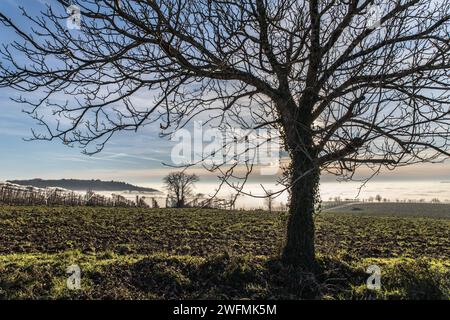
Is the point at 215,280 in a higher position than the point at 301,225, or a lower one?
lower

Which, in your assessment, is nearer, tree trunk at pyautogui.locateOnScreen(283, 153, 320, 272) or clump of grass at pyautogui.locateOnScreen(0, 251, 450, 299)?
clump of grass at pyautogui.locateOnScreen(0, 251, 450, 299)

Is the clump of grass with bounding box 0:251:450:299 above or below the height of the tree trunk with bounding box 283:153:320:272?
below

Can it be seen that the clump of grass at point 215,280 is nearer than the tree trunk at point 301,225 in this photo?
Yes

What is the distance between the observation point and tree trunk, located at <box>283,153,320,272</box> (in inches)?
353

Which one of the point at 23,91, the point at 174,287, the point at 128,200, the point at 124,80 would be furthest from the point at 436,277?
the point at 128,200

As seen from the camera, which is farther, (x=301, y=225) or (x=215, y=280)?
(x=301, y=225)

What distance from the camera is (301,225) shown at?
910 cm

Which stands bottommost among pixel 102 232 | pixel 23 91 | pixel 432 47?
pixel 102 232

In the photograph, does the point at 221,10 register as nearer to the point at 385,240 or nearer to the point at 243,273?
the point at 243,273

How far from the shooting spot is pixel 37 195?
5269cm

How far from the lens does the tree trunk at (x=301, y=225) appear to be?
8961 mm

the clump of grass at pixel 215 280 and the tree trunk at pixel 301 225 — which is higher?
the tree trunk at pixel 301 225
